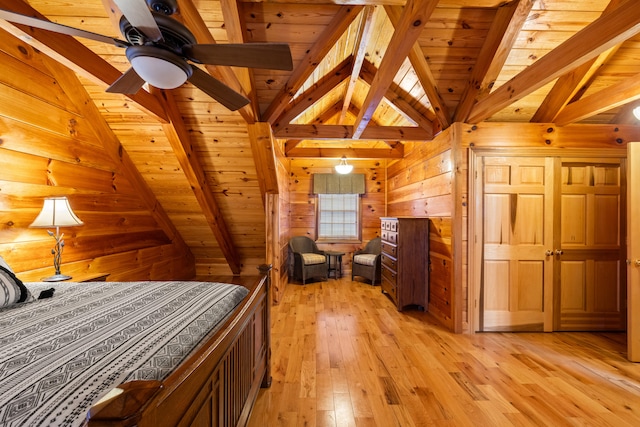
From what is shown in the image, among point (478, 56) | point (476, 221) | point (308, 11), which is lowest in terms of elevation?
point (476, 221)

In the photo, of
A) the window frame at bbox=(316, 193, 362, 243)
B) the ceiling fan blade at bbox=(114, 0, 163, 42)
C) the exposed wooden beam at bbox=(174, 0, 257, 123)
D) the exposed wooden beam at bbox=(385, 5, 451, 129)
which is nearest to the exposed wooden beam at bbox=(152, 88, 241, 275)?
the exposed wooden beam at bbox=(174, 0, 257, 123)

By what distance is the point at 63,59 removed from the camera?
176cm

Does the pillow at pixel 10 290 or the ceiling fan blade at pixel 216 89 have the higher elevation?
the ceiling fan blade at pixel 216 89

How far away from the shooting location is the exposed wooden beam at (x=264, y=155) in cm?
307

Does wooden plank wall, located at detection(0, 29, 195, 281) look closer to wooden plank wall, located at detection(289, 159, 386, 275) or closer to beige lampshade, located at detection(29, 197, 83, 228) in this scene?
beige lampshade, located at detection(29, 197, 83, 228)

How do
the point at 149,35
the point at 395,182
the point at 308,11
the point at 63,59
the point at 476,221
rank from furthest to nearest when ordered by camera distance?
the point at 395,182
the point at 476,221
the point at 308,11
the point at 63,59
the point at 149,35

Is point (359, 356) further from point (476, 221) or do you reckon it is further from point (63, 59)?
point (63, 59)

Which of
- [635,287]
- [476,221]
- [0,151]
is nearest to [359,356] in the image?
[476,221]

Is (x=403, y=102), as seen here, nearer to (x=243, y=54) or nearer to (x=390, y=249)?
(x=390, y=249)

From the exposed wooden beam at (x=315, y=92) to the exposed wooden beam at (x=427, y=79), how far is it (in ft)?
3.11

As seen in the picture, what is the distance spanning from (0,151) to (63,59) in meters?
0.87

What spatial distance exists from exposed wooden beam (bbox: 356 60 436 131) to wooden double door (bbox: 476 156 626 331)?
0.94 metres

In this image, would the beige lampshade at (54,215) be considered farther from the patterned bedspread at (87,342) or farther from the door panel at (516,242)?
the door panel at (516,242)

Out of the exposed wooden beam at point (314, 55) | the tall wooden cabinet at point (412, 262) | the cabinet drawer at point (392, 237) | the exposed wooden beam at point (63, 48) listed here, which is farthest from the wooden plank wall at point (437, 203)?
the exposed wooden beam at point (63, 48)
